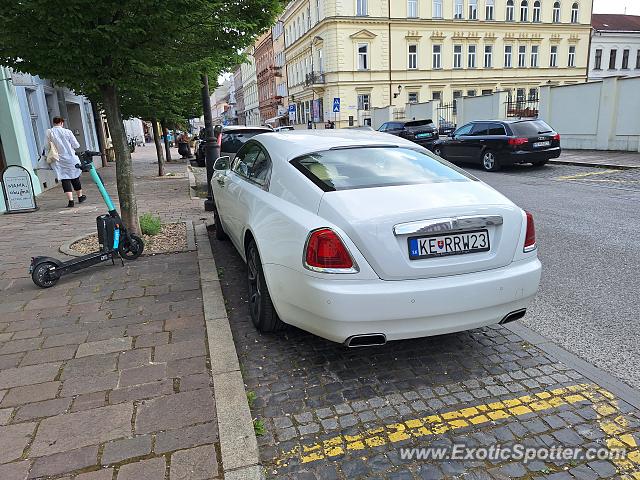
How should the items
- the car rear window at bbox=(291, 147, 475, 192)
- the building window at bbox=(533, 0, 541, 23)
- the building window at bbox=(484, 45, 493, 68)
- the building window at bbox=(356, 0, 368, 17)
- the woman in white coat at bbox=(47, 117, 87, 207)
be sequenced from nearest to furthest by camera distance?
the car rear window at bbox=(291, 147, 475, 192) < the woman in white coat at bbox=(47, 117, 87, 207) < the building window at bbox=(356, 0, 368, 17) < the building window at bbox=(484, 45, 493, 68) < the building window at bbox=(533, 0, 541, 23)

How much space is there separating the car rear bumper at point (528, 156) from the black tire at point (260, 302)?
476 inches

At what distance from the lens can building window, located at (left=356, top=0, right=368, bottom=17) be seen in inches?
1853

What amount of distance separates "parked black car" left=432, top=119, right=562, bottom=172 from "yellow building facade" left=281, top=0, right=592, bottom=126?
1294 inches

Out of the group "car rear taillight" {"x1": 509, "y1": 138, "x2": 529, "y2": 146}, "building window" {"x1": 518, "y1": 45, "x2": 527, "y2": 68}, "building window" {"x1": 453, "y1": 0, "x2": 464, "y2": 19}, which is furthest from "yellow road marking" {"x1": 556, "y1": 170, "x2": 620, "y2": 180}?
"building window" {"x1": 518, "y1": 45, "x2": 527, "y2": 68}

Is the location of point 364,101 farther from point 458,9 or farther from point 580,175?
point 580,175

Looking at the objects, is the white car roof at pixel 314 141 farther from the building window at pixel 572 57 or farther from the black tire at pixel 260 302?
the building window at pixel 572 57

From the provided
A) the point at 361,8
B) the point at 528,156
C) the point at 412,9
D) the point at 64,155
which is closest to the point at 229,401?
the point at 64,155

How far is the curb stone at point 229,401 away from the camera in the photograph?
2.44m

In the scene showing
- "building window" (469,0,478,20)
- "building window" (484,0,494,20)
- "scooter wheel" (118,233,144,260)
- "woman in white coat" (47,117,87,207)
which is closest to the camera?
"scooter wheel" (118,233,144,260)

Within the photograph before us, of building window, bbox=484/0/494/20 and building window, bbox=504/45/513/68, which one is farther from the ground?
building window, bbox=484/0/494/20

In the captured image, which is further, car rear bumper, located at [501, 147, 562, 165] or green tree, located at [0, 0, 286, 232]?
car rear bumper, located at [501, 147, 562, 165]

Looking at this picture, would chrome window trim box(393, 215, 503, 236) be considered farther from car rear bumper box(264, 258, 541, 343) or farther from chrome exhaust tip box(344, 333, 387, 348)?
chrome exhaust tip box(344, 333, 387, 348)

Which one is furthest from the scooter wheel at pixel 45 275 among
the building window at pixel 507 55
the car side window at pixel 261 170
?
the building window at pixel 507 55
